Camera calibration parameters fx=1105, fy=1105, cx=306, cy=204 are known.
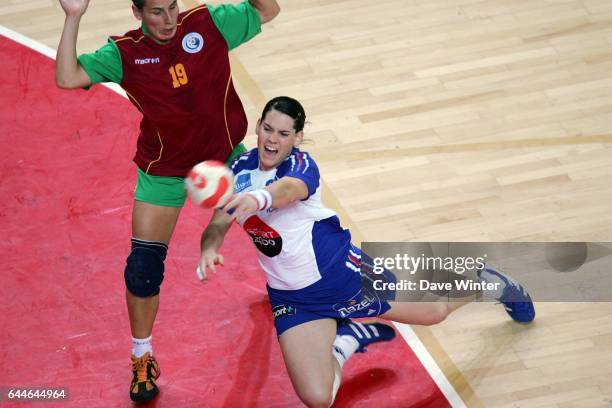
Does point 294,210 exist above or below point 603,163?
above

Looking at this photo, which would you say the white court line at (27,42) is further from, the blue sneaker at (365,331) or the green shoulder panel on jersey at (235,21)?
the blue sneaker at (365,331)

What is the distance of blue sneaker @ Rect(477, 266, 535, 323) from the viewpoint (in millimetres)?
6824

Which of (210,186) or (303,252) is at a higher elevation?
(210,186)

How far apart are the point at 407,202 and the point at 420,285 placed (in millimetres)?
1039

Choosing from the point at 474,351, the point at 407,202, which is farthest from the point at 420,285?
the point at 407,202

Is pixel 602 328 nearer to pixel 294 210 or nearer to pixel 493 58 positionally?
pixel 294 210

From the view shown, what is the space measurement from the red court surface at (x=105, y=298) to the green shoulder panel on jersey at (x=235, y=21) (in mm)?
1729

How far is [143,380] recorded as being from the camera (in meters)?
6.41

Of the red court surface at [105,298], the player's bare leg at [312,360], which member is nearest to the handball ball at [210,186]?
the player's bare leg at [312,360]

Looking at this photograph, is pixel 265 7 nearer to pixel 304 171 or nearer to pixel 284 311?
pixel 304 171

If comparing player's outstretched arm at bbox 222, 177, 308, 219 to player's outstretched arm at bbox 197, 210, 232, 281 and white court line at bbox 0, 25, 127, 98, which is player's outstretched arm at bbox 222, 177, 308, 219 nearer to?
player's outstretched arm at bbox 197, 210, 232, 281

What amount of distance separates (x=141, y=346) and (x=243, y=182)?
1207 millimetres

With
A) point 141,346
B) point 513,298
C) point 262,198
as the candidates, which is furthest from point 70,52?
point 513,298

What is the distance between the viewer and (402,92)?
885 cm
